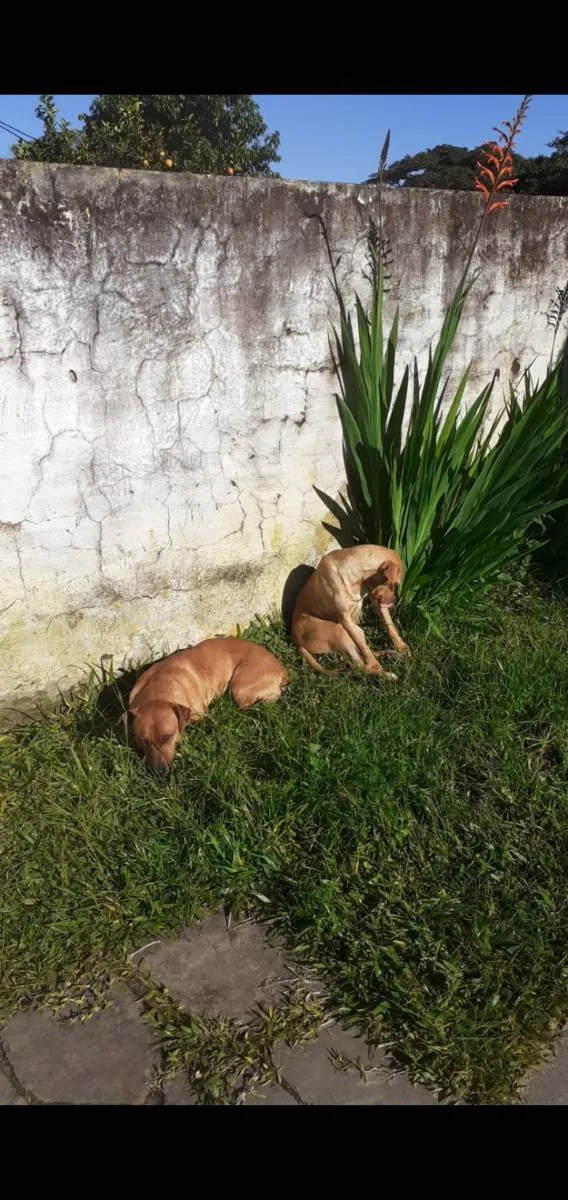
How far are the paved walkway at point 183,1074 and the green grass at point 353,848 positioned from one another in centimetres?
7

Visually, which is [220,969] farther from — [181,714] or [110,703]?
[110,703]

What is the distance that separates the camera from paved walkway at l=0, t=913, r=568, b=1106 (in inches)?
86.0

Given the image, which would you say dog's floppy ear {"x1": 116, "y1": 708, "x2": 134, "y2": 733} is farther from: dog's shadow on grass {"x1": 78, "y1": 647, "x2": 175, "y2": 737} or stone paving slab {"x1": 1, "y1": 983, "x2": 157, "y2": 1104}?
stone paving slab {"x1": 1, "y1": 983, "x2": 157, "y2": 1104}

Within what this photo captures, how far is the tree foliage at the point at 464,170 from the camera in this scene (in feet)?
53.8

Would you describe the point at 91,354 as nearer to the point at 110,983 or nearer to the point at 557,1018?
the point at 110,983

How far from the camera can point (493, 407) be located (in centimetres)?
500

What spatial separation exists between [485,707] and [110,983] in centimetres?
176

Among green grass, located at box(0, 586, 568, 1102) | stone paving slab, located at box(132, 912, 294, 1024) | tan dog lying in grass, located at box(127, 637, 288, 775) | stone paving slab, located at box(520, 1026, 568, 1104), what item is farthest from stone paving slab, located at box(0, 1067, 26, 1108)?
stone paving slab, located at box(520, 1026, 568, 1104)

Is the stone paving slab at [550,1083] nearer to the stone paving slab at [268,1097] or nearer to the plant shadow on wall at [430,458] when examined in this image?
the stone paving slab at [268,1097]

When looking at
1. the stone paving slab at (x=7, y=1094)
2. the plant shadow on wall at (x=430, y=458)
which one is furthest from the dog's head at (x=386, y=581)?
the stone paving slab at (x=7, y=1094)

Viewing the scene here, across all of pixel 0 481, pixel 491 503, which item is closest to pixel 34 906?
pixel 0 481

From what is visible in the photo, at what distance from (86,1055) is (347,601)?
2089 mm

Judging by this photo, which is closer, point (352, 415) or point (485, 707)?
point (485, 707)

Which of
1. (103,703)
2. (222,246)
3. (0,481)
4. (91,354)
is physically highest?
(222,246)
